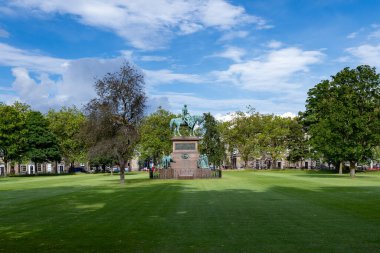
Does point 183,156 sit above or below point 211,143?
below

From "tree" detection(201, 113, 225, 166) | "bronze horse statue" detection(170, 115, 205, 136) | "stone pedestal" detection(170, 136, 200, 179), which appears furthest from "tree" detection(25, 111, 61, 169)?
"stone pedestal" detection(170, 136, 200, 179)

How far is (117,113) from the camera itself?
41.6 metres

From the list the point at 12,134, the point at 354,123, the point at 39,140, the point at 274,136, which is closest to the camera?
the point at 354,123

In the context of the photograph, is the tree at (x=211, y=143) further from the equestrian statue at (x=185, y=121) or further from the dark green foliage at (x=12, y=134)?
the equestrian statue at (x=185, y=121)

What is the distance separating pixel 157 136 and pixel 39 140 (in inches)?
1042

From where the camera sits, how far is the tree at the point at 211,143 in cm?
9738

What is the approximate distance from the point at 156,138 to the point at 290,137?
3363 cm

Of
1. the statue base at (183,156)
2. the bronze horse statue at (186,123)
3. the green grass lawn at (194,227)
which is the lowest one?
the green grass lawn at (194,227)

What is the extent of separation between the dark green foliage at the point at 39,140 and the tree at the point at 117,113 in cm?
4968

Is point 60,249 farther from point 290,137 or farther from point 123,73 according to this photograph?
point 290,137

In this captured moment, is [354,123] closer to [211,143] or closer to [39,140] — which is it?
[211,143]

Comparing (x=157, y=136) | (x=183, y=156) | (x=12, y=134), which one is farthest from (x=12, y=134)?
(x=183, y=156)

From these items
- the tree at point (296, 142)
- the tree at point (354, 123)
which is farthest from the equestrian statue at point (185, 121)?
the tree at point (296, 142)

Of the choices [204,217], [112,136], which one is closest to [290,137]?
[112,136]
